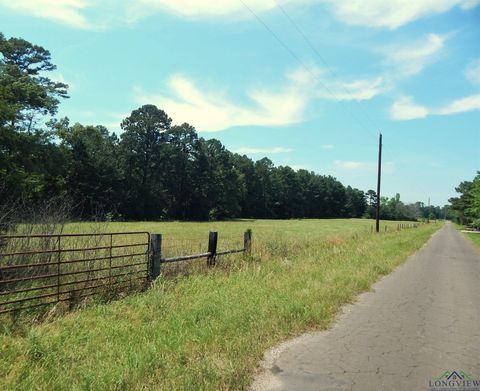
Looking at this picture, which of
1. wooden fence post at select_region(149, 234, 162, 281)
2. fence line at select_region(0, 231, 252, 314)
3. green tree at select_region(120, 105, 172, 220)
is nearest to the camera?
fence line at select_region(0, 231, 252, 314)

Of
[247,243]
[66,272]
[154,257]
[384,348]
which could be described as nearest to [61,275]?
[66,272]

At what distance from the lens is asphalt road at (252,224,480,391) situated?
4.57 m

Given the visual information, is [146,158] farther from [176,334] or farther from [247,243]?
[176,334]

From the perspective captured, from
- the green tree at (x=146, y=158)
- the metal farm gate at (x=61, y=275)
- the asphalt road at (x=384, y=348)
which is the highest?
the green tree at (x=146, y=158)

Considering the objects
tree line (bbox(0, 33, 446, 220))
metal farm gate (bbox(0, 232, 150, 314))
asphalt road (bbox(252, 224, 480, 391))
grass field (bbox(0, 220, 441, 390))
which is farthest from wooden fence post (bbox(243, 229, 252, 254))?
tree line (bbox(0, 33, 446, 220))

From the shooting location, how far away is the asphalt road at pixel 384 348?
4.57m

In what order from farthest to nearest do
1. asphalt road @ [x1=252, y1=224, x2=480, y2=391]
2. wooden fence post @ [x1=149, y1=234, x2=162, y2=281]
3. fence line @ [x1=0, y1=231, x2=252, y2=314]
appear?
1. wooden fence post @ [x1=149, y1=234, x2=162, y2=281]
2. fence line @ [x1=0, y1=231, x2=252, y2=314]
3. asphalt road @ [x1=252, y1=224, x2=480, y2=391]

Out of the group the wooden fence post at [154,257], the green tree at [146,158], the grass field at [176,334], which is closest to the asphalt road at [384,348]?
the grass field at [176,334]

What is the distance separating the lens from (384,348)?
5.71 metres

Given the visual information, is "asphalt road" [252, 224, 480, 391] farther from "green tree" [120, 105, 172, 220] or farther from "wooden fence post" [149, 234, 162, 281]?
"green tree" [120, 105, 172, 220]

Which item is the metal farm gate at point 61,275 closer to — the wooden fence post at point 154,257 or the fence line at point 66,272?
the fence line at point 66,272

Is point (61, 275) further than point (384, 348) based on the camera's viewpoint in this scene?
Yes

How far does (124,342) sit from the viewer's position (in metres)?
5.45

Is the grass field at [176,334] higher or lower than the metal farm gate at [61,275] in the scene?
lower
